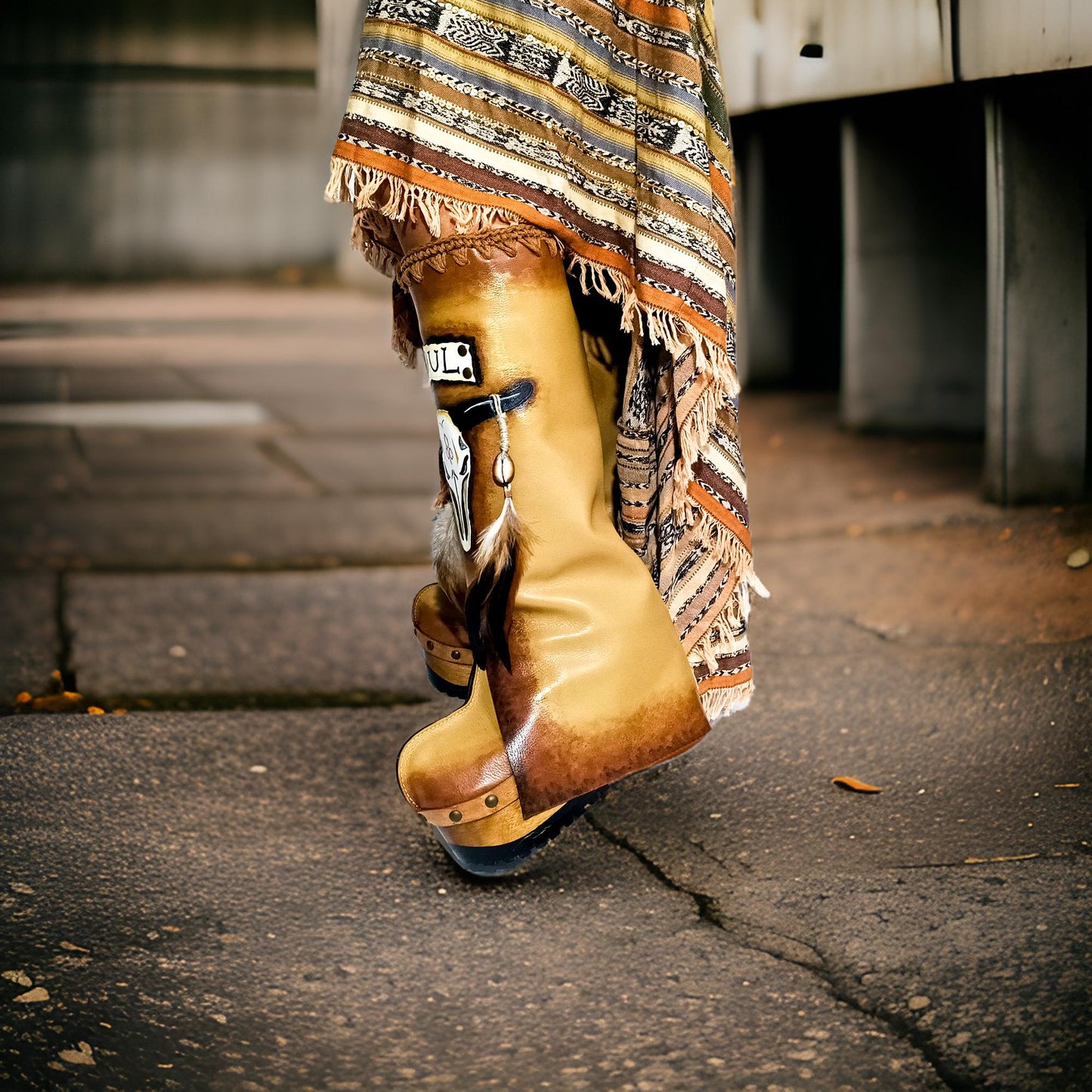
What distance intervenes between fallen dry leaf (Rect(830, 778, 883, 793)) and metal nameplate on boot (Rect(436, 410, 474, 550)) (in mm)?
656

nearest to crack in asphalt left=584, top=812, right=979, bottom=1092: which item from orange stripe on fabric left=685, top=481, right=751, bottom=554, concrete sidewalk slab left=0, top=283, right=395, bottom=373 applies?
orange stripe on fabric left=685, top=481, right=751, bottom=554

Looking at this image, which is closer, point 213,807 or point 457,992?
point 457,992

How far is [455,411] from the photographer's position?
1.48 m

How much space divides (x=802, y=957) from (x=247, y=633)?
1475 mm

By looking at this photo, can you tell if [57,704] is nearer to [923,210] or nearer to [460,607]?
[460,607]

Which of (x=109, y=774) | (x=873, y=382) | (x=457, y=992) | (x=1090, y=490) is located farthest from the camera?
(x=873, y=382)

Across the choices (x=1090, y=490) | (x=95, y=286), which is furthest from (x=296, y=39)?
(x=1090, y=490)

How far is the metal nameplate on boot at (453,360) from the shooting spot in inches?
56.9

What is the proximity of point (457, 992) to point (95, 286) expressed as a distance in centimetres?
1146

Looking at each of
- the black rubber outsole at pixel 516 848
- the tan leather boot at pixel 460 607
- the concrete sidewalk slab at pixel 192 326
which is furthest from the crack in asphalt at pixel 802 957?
the concrete sidewalk slab at pixel 192 326

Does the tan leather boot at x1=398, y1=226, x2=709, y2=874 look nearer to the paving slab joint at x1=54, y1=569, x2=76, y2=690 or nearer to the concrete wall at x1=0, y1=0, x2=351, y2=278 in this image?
the paving slab joint at x1=54, y1=569, x2=76, y2=690

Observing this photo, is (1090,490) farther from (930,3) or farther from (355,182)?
(355,182)

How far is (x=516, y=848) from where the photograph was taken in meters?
1.53

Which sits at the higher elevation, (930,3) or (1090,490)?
(930,3)
